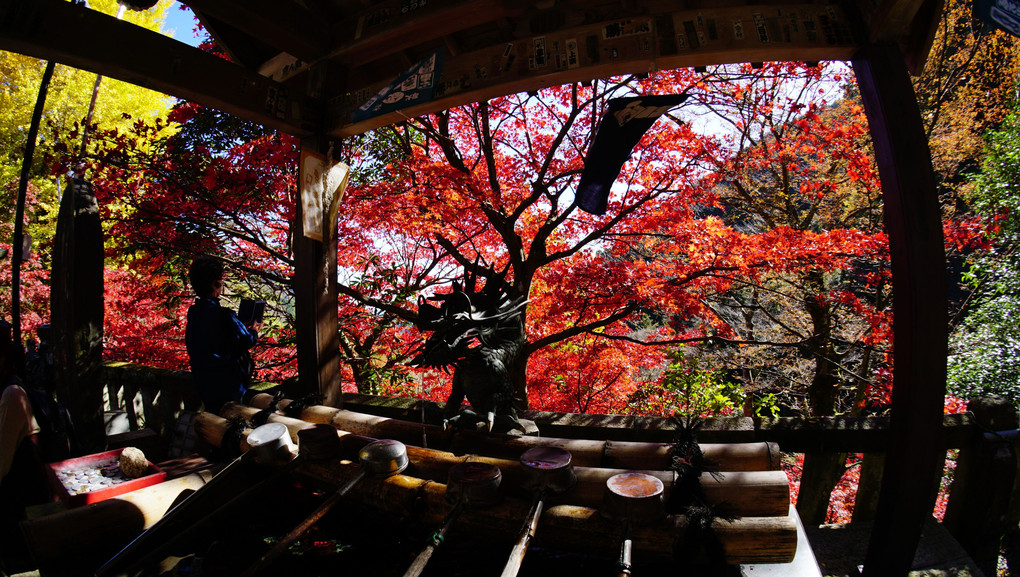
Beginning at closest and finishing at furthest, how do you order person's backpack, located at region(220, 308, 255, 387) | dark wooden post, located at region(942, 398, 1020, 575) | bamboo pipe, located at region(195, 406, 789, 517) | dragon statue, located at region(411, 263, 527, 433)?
1. bamboo pipe, located at region(195, 406, 789, 517)
2. dark wooden post, located at region(942, 398, 1020, 575)
3. dragon statue, located at region(411, 263, 527, 433)
4. person's backpack, located at region(220, 308, 255, 387)

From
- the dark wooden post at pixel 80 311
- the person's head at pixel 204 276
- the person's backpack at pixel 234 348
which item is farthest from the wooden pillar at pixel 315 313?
the dark wooden post at pixel 80 311

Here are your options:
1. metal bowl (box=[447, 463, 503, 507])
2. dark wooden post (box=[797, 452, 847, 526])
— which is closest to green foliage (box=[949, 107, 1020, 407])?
dark wooden post (box=[797, 452, 847, 526])

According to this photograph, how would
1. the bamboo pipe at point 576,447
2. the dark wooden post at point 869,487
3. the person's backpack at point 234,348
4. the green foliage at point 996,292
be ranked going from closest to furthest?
the bamboo pipe at point 576,447 → the dark wooden post at point 869,487 → the person's backpack at point 234,348 → the green foliage at point 996,292

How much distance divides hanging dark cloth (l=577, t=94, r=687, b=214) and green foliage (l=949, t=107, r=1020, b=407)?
6.37m

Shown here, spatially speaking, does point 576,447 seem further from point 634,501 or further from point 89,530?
point 89,530

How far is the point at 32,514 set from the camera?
2504 mm

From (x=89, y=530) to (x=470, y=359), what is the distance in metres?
2.17

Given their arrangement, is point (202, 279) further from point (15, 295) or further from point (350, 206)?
point (350, 206)

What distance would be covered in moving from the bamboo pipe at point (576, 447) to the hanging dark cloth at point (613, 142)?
2.29 m

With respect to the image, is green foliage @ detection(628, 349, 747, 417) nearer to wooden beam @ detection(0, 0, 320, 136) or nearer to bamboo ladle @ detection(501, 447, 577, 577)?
bamboo ladle @ detection(501, 447, 577, 577)

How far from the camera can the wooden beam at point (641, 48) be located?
296cm

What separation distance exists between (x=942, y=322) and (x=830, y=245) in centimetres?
491

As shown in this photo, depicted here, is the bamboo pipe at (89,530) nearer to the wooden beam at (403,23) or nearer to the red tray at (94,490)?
the red tray at (94,490)

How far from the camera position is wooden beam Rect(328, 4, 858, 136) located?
9.70ft
